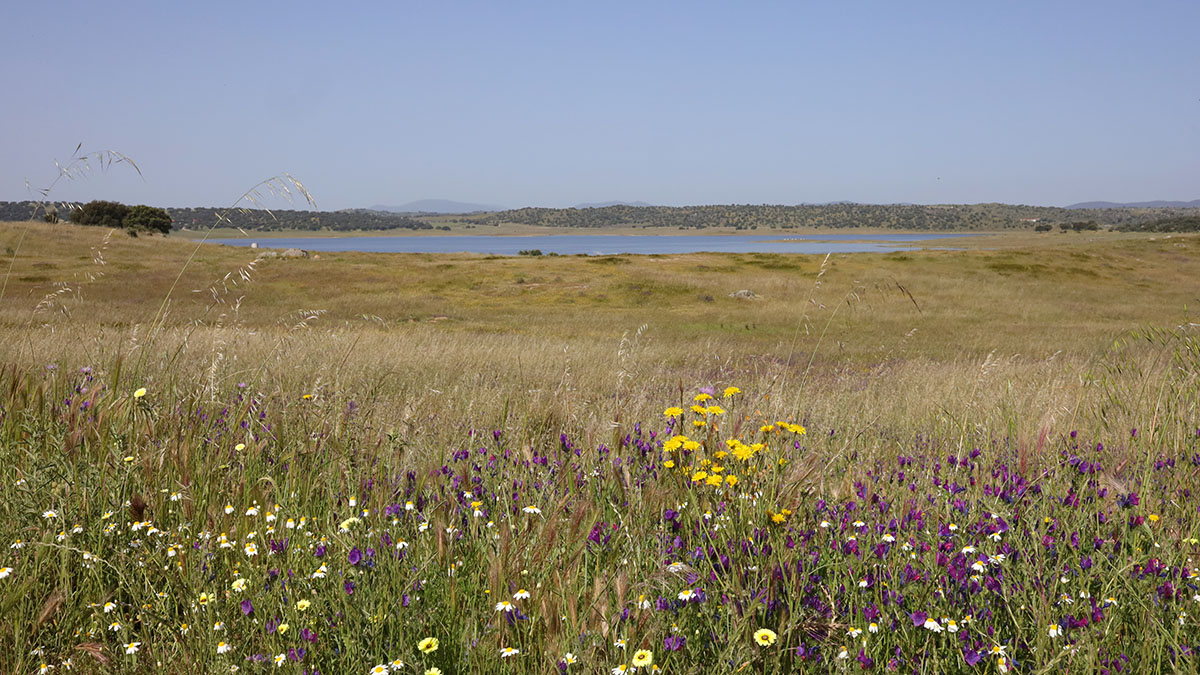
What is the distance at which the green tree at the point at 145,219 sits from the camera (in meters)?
84.1

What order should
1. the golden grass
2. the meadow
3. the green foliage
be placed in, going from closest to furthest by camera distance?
1. the meadow
2. the golden grass
3. the green foliage

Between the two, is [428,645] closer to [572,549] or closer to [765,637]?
[572,549]

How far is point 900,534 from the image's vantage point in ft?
9.58

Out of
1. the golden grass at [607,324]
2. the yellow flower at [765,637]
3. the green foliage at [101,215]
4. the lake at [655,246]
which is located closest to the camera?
the yellow flower at [765,637]

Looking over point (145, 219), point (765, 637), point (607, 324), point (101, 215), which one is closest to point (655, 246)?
point (145, 219)

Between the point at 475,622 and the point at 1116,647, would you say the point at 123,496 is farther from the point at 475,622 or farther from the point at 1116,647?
the point at 1116,647

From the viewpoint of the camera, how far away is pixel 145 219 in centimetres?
8462

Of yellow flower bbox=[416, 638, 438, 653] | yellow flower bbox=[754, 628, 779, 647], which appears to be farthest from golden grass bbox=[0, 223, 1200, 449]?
yellow flower bbox=[416, 638, 438, 653]

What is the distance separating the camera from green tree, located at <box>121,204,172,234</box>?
8412cm

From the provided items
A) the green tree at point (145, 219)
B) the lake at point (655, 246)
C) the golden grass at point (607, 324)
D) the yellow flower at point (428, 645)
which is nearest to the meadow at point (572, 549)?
the yellow flower at point (428, 645)

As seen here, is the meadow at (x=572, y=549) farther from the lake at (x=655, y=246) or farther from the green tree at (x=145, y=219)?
the green tree at (x=145, y=219)

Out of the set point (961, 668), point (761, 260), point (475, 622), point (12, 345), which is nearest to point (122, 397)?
point (475, 622)

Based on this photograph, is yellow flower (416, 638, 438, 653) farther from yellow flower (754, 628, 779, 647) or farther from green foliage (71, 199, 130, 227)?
green foliage (71, 199, 130, 227)

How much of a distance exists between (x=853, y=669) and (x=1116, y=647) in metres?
0.86
